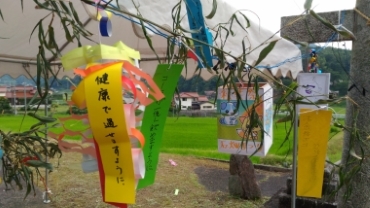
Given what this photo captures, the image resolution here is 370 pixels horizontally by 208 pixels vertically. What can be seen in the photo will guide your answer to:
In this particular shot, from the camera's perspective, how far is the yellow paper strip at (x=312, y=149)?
0.98 m

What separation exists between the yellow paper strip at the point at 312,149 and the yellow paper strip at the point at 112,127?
2.16 feet

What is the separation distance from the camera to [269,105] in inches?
76.3

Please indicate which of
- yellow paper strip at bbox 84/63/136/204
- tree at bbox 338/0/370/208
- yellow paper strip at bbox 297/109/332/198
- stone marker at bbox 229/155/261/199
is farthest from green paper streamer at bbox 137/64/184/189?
stone marker at bbox 229/155/261/199

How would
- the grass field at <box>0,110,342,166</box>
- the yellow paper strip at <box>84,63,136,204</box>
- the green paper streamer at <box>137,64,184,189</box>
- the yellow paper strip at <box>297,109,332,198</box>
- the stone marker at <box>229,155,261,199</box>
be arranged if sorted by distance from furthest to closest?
the stone marker at <box>229,155,261,199</box> < the grass field at <box>0,110,342,166</box> < the yellow paper strip at <box>297,109,332,198</box> < the green paper streamer at <box>137,64,184,189</box> < the yellow paper strip at <box>84,63,136,204</box>

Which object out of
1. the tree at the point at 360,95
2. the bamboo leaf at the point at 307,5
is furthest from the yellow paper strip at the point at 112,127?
the tree at the point at 360,95

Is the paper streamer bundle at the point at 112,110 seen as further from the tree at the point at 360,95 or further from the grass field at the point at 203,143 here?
the tree at the point at 360,95

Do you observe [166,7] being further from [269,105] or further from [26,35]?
[26,35]

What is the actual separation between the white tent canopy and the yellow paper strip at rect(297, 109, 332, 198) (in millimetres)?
643

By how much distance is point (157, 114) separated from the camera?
0.69 m

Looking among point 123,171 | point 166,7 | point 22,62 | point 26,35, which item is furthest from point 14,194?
point 123,171

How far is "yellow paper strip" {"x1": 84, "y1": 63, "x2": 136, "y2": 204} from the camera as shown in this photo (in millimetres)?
478

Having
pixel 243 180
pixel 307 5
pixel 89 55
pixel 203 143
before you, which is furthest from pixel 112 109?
pixel 203 143

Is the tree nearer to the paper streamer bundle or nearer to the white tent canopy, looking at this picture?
the white tent canopy

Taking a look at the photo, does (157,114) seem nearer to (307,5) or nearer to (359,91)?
(307,5)
